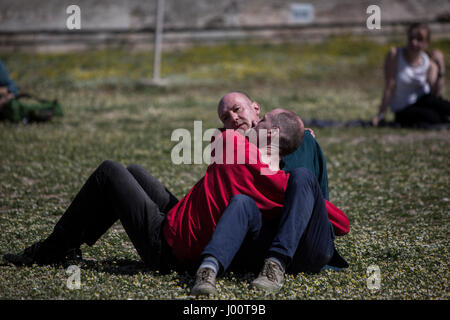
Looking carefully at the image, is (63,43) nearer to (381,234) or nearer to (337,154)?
(337,154)

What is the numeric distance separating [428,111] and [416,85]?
2.11 feet

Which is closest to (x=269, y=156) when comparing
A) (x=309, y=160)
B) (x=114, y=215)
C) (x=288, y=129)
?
(x=288, y=129)

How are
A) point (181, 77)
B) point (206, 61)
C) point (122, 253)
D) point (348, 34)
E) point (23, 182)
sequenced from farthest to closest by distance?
1. point (348, 34)
2. point (206, 61)
3. point (181, 77)
4. point (23, 182)
5. point (122, 253)

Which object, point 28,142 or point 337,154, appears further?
point 28,142

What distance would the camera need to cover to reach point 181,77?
78.7 feet

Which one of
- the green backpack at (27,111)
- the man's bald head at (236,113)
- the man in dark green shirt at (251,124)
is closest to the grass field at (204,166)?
the green backpack at (27,111)

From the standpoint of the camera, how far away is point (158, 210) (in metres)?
5.31

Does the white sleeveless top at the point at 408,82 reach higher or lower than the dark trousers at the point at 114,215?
higher

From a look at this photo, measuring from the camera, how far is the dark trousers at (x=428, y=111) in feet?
44.2

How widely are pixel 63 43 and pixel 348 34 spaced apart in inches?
534

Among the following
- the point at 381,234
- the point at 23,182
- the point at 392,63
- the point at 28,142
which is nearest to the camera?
the point at 381,234

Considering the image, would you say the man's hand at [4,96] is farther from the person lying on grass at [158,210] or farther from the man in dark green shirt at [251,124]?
the man in dark green shirt at [251,124]

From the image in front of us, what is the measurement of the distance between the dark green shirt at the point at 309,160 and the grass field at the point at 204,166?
2.93 feet

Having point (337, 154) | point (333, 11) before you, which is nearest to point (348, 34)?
point (333, 11)
